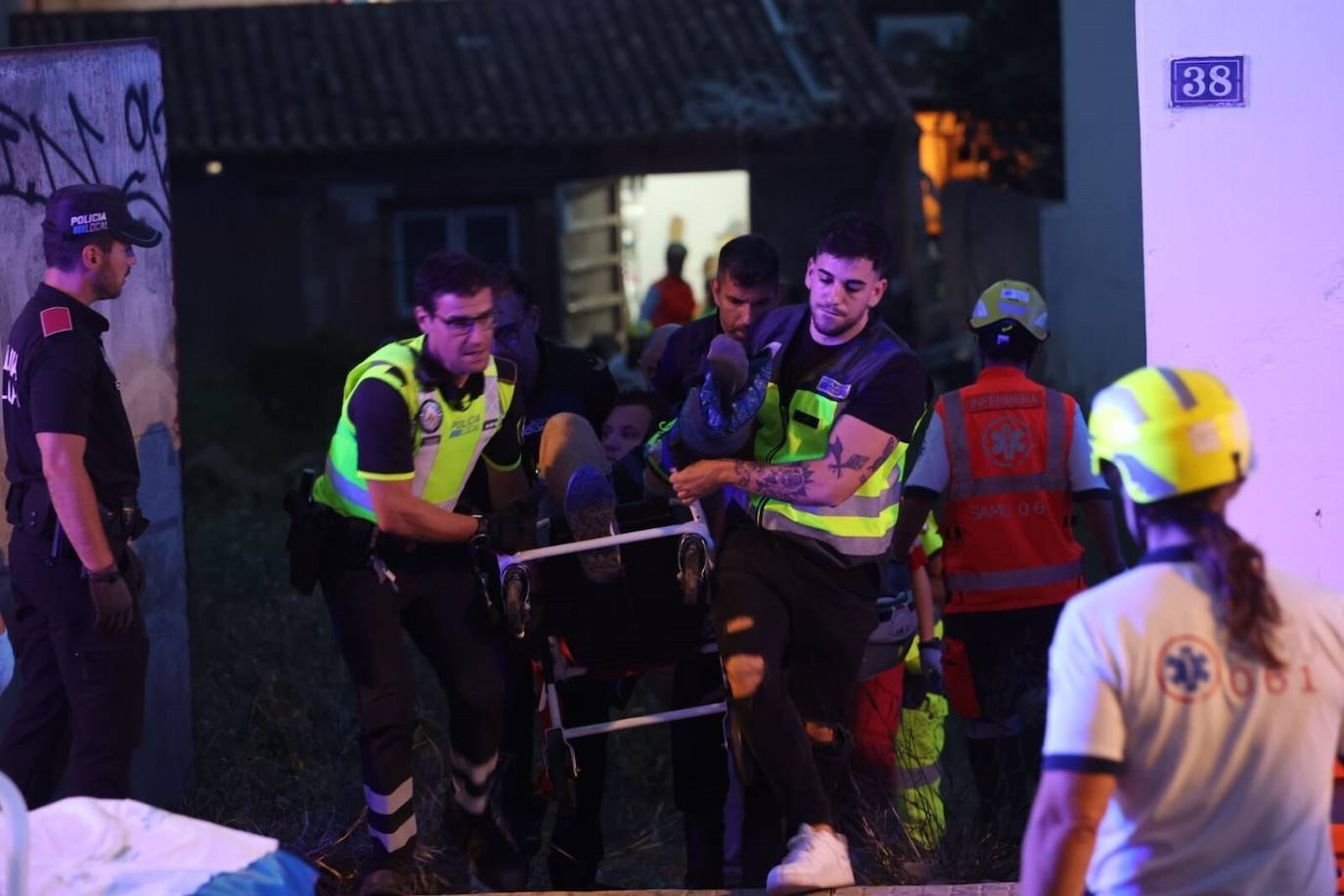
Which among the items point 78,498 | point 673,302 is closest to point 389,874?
point 78,498

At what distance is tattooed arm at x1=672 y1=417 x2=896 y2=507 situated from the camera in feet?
15.9

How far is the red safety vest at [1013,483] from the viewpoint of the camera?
5.43 metres

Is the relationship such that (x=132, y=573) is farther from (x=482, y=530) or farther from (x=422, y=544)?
(x=482, y=530)

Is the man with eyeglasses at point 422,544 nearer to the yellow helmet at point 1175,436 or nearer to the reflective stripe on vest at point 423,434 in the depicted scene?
the reflective stripe on vest at point 423,434

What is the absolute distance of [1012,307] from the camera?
5504 mm

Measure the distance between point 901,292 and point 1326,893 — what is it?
15491 mm

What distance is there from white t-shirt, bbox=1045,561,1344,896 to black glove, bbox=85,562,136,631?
290cm

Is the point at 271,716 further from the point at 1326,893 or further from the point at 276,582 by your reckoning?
the point at 1326,893

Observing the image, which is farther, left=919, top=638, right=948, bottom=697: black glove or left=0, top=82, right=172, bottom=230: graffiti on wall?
left=919, top=638, right=948, bottom=697: black glove

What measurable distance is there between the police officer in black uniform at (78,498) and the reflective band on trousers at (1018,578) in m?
2.37

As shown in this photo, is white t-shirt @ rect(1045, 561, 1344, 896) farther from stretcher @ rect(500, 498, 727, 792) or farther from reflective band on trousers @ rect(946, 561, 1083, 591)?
reflective band on trousers @ rect(946, 561, 1083, 591)

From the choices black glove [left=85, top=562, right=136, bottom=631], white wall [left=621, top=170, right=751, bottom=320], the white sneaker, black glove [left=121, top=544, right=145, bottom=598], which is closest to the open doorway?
white wall [left=621, top=170, right=751, bottom=320]

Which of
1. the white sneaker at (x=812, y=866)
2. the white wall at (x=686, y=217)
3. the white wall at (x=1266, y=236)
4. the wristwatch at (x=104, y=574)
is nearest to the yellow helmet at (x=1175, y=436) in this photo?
the white sneaker at (x=812, y=866)

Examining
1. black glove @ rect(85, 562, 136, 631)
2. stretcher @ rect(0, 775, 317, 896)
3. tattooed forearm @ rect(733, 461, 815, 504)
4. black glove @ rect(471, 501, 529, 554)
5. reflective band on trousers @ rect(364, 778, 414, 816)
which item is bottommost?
reflective band on trousers @ rect(364, 778, 414, 816)
